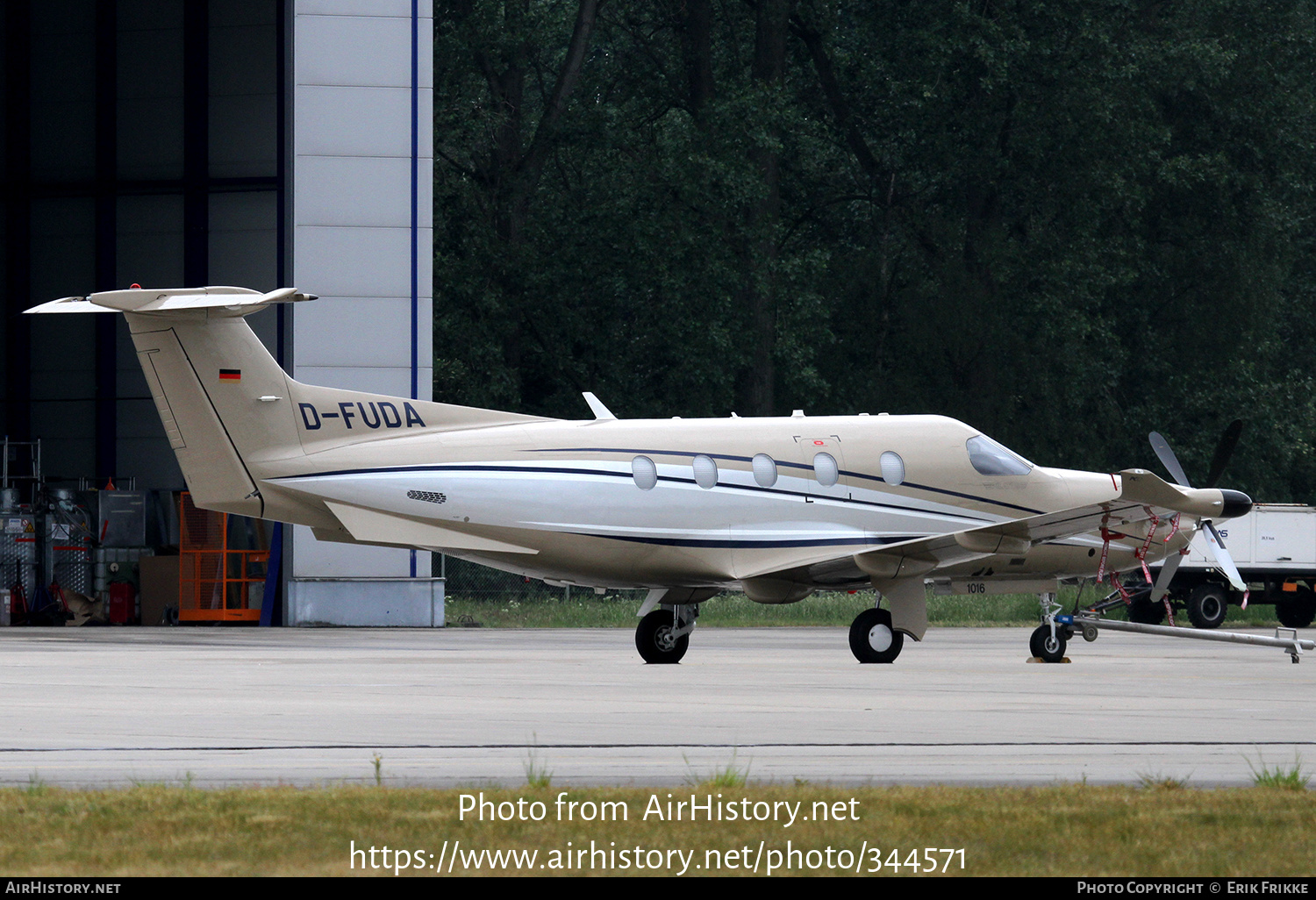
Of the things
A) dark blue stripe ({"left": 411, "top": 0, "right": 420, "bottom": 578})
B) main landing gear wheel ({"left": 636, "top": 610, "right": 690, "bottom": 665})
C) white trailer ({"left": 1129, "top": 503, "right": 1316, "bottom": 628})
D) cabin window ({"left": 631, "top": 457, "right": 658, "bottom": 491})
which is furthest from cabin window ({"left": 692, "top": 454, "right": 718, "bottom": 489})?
white trailer ({"left": 1129, "top": 503, "right": 1316, "bottom": 628})

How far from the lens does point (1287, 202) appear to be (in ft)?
190

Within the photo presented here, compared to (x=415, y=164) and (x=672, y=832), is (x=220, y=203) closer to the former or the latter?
(x=415, y=164)

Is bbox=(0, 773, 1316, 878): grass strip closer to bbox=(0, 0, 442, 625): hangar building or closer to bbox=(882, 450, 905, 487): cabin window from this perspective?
bbox=(882, 450, 905, 487): cabin window

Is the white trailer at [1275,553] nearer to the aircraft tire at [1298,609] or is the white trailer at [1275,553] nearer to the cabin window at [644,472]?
the aircraft tire at [1298,609]

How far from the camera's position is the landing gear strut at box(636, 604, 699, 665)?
932 inches

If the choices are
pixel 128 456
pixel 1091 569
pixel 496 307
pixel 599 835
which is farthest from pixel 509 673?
pixel 496 307

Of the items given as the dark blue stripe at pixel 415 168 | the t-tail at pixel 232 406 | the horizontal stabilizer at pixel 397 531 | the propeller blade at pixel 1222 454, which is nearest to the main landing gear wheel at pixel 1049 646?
the propeller blade at pixel 1222 454

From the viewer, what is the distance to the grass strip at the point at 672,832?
26.2 feet

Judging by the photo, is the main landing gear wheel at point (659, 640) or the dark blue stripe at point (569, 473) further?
the main landing gear wheel at point (659, 640)

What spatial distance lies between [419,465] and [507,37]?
3270cm

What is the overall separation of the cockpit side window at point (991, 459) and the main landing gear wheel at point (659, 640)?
4552 millimetres

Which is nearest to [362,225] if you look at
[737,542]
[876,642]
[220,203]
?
[220,203]

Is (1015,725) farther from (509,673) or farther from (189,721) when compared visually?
(509,673)

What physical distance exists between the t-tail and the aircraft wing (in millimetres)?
5333
